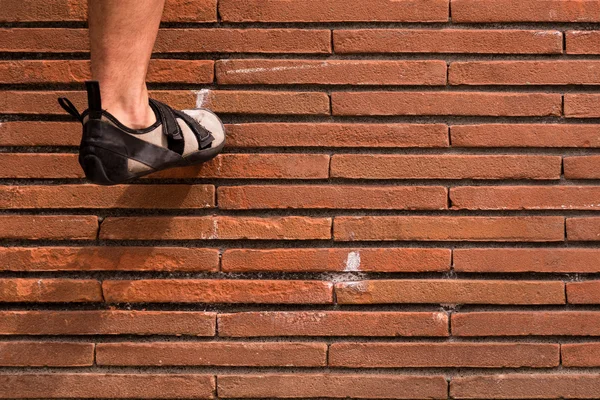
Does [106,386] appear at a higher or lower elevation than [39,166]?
lower

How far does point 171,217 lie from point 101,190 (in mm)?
294

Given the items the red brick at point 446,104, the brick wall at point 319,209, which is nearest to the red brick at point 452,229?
the brick wall at point 319,209

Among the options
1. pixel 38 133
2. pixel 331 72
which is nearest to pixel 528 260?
pixel 331 72

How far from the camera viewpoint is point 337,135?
258cm

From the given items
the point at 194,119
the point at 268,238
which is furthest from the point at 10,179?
the point at 268,238

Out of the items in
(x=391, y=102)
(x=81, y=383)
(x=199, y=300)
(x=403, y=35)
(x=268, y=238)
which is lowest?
(x=81, y=383)

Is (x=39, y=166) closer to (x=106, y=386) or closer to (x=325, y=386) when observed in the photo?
(x=106, y=386)

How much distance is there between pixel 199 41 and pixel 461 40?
3.32 ft

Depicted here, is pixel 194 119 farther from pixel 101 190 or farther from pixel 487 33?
pixel 487 33

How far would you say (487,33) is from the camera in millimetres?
2555

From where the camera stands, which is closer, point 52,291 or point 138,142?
point 138,142

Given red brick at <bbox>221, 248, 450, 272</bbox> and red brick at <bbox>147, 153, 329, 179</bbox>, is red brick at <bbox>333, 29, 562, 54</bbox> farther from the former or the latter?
red brick at <bbox>221, 248, 450, 272</bbox>

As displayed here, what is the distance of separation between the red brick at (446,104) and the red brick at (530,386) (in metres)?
1.03

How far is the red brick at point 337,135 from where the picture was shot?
8.43 ft
